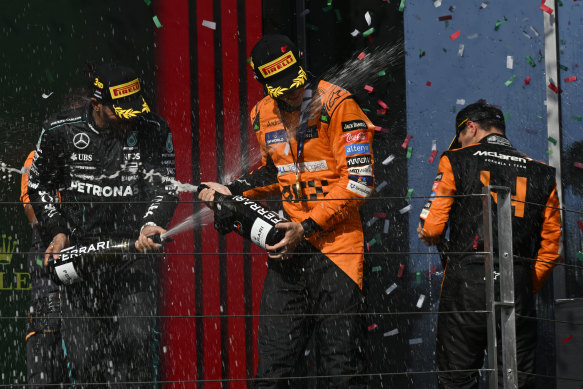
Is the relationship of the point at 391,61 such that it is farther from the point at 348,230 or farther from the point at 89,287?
the point at 89,287

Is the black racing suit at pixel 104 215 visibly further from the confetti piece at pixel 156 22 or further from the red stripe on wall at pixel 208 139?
the confetti piece at pixel 156 22

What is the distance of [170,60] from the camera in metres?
4.96

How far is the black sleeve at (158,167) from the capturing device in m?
4.22

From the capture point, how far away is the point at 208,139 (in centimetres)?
502

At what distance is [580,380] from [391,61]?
2043 millimetres

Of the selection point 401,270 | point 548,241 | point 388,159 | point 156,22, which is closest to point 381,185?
point 388,159

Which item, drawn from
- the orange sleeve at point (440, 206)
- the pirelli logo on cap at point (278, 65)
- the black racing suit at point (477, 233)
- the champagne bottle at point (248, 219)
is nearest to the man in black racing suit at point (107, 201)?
the champagne bottle at point (248, 219)

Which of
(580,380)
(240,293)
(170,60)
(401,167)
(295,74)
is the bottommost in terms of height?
(580,380)

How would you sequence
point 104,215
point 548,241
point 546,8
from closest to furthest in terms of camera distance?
point 548,241 < point 104,215 < point 546,8

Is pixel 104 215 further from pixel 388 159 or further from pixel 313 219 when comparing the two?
pixel 388 159

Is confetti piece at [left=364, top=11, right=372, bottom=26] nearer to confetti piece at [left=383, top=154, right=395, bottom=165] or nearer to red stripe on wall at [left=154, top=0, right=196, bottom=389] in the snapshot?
confetti piece at [left=383, top=154, right=395, bottom=165]

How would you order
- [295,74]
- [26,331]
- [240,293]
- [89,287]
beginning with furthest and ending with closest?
[240,293] → [26,331] → [89,287] → [295,74]

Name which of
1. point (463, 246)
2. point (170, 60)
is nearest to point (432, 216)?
point (463, 246)

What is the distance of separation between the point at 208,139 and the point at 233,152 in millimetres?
166
